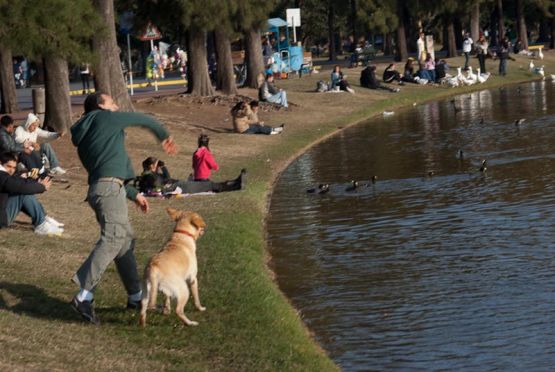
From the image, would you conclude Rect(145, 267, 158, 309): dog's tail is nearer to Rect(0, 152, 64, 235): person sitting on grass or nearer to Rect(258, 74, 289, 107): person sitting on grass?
Rect(0, 152, 64, 235): person sitting on grass

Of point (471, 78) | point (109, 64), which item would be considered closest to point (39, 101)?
point (109, 64)

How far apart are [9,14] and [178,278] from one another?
12.6 m

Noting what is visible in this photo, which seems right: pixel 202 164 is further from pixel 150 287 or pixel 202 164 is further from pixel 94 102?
pixel 150 287

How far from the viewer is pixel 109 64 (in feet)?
97.3

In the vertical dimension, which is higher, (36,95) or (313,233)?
(36,95)

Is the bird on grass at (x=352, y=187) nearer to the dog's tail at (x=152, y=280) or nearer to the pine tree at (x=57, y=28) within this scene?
the pine tree at (x=57, y=28)

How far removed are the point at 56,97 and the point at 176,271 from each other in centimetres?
1714

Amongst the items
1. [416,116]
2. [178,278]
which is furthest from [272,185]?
[416,116]

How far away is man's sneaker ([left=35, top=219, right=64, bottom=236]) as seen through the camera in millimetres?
15000

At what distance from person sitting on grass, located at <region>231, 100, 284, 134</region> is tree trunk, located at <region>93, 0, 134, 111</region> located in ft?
8.82

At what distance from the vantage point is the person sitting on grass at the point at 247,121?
30734 mm

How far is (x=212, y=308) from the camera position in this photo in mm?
11367

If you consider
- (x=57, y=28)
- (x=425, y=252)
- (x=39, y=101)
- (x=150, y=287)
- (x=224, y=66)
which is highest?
(x=57, y=28)

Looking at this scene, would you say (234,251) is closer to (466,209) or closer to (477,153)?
(466,209)
